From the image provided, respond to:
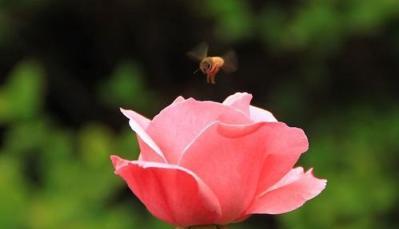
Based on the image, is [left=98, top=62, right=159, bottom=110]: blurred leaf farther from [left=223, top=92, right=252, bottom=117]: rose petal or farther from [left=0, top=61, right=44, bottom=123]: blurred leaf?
[left=223, top=92, right=252, bottom=117]: rose petal

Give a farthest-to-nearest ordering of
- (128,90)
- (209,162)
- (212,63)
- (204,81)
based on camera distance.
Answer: (204,81)
(128,90)
(212,63)
(209,162)

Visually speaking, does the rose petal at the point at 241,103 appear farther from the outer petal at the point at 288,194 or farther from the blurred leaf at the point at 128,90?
the blurred leaf at the point at 128,90

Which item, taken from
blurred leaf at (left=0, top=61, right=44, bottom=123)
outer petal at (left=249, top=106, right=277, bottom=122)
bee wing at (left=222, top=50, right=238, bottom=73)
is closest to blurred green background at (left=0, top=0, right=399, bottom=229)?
blurred leaf at (left=0, top=61, right=44, bottom=123)

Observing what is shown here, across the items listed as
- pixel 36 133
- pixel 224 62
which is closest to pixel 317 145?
pixel 36 133

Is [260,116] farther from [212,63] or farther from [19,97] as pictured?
[19,97]

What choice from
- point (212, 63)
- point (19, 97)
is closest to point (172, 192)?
point (212, 63)

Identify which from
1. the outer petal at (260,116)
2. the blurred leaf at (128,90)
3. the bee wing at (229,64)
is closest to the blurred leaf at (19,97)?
the blurred leaf at (128,90)
